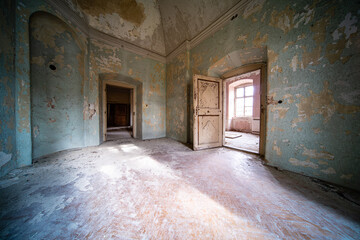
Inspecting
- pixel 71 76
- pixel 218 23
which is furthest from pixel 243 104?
pixel 71 76

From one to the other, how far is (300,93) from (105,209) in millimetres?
3391

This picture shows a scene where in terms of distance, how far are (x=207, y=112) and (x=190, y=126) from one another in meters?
0.99

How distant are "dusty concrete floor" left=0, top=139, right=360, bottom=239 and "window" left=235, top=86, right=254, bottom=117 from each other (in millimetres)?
6383

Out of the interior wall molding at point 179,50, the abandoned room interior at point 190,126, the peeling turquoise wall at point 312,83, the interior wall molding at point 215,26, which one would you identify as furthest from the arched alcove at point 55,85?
the peeling turquoise wall at point 312,83

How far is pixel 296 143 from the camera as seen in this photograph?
2066 millimetres

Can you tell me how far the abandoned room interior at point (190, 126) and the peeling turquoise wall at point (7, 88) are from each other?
0.02 metres

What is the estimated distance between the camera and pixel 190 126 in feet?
13.8

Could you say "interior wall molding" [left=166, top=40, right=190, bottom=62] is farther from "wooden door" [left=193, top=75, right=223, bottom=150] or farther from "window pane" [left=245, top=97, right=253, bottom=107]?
"window pane" [left=245, top=97, right=253, bottom=107]

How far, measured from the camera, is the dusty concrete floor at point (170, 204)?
99 centimetres

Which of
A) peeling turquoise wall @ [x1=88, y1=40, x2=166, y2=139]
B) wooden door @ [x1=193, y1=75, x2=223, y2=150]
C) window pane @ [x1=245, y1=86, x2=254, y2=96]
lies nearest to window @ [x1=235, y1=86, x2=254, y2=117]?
window pane @ [x1=245, y1=86, x2=254, y2=96]

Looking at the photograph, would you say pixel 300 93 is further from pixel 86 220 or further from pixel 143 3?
pixel 143 3

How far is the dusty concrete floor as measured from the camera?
0.99 metres

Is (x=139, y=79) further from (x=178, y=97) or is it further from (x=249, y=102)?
(x=249, y=102)

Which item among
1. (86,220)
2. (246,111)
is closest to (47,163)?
(86,220)
